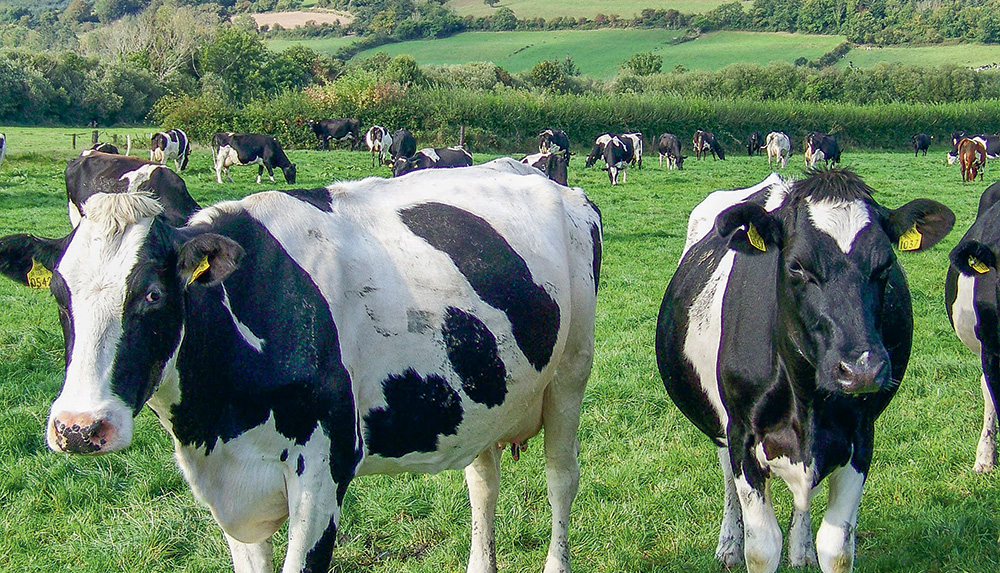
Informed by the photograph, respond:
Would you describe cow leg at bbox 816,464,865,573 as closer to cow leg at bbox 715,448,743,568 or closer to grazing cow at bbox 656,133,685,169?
cow leg at bbox 715,448,743,568

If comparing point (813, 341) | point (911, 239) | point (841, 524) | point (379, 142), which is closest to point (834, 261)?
point (813, 341)

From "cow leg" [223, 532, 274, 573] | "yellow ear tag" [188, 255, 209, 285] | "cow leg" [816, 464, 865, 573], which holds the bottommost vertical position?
"cow leg" [223, 532, 274, 573]

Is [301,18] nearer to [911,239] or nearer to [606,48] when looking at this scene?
[606,48]

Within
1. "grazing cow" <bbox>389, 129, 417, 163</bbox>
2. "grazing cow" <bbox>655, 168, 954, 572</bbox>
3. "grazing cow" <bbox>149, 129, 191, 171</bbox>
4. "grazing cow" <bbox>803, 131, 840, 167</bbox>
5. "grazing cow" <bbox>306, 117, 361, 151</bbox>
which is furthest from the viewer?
"grazing cow" <bbox>803, 131, 840, 167</bbox>

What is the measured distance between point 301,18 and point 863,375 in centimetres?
14514

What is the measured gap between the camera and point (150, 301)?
2.77 m

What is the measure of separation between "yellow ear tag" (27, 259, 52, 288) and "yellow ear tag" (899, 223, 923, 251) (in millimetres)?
3505

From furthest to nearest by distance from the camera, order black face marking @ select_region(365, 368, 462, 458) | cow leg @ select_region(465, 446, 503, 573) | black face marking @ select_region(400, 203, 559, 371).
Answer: cow leg @ select_region(465, 446, 503, 573) → black face marking @ select_region(400, 203, 559, 371) → black face marking @ select_region(365, 368, 462, 458)

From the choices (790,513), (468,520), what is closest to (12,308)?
(468,520)

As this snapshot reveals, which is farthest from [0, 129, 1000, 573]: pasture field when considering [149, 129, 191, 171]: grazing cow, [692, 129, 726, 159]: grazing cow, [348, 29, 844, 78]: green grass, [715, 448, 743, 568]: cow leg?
[348, 29, 844, 78]: green grass

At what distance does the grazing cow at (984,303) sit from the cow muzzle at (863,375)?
6.11 feet

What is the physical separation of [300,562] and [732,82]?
7688 cm

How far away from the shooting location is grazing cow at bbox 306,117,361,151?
137 feet

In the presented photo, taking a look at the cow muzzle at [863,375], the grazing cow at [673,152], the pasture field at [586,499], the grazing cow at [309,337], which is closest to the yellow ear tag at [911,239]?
the cow muzzle at [863,375]
